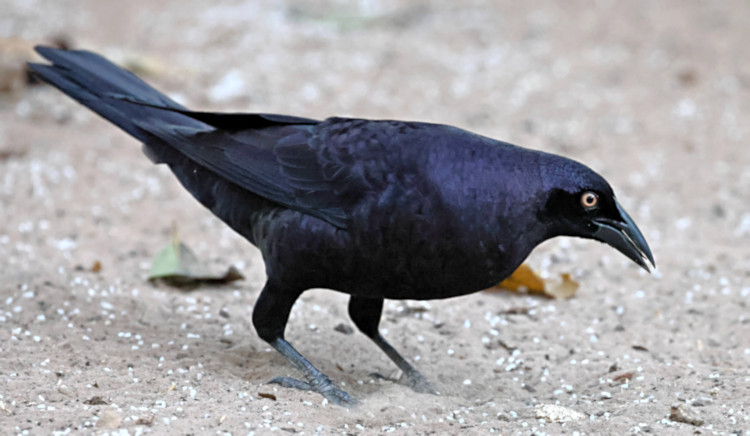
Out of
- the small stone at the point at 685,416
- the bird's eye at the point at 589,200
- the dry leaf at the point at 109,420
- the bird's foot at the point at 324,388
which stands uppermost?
the bird's eye at the point at 589,200

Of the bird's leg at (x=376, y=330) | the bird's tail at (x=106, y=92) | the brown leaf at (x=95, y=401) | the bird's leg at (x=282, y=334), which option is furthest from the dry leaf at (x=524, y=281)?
the brown leaf at (x=95, y=401)

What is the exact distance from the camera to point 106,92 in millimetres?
3627

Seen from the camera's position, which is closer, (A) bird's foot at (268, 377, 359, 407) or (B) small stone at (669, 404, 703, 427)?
(B) small stone at (669, 404, 703, 427)

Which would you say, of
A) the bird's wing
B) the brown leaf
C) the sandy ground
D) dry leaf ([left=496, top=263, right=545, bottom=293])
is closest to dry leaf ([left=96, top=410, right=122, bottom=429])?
the sandy ground

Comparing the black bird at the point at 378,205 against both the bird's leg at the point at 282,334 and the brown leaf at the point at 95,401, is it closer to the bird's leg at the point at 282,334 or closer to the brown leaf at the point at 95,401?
the bird's leg at the point at 282,334

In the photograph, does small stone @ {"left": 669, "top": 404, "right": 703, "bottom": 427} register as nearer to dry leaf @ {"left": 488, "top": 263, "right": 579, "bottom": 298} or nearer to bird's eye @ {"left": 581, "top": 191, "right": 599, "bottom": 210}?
bird's eye @ {"left": 581, "top": 191, "right": 599, "bottom": 210}

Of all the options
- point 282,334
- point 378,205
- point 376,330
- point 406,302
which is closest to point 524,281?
point 406,302

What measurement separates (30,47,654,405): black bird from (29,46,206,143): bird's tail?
3.3 inches

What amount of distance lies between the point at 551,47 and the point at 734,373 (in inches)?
214

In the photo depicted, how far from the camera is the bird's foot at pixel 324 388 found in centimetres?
306

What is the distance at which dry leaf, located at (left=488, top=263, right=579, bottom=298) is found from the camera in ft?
14.1

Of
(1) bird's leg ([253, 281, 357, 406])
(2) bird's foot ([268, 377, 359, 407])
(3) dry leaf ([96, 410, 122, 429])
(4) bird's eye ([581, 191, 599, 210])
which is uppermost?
(4) bird's eye ([581, 191, 599, 210])

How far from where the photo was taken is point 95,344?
3.40 metres

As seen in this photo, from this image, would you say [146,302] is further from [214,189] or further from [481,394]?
[481,394]
